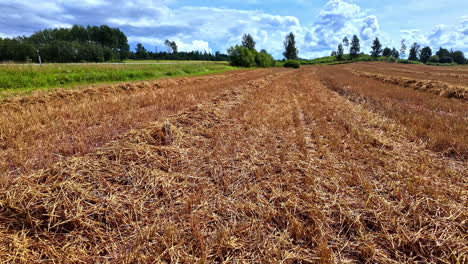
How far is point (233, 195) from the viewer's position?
2.77m

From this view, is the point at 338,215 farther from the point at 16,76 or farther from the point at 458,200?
the point at 16,76

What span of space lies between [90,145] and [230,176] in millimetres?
3206

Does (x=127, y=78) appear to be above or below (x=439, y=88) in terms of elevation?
above

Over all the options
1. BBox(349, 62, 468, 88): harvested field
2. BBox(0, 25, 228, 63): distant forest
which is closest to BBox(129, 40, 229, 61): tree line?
BBox(0, 25, 228, 63): distant forest

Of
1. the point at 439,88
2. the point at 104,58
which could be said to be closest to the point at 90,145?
the point at 439,88

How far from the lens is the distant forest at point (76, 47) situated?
172 feet

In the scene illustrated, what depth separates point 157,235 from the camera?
2.11 metres

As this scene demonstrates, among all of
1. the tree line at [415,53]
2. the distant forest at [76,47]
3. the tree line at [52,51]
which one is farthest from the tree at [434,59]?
the tree line at [52,51]

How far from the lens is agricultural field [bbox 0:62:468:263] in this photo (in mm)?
1966

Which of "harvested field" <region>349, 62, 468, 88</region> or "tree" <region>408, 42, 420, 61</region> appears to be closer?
"harvested field" <region>349, 62, 468, 88</region>

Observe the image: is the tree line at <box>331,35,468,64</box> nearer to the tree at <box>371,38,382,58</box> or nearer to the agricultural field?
the tree at <box>371,38,382,58</box>

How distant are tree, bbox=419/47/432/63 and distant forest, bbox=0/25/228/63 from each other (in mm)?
116597

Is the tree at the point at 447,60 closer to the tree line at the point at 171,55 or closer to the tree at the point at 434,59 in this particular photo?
the tree at the point at 434,59

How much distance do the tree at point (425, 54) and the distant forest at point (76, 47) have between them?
11660 cm
